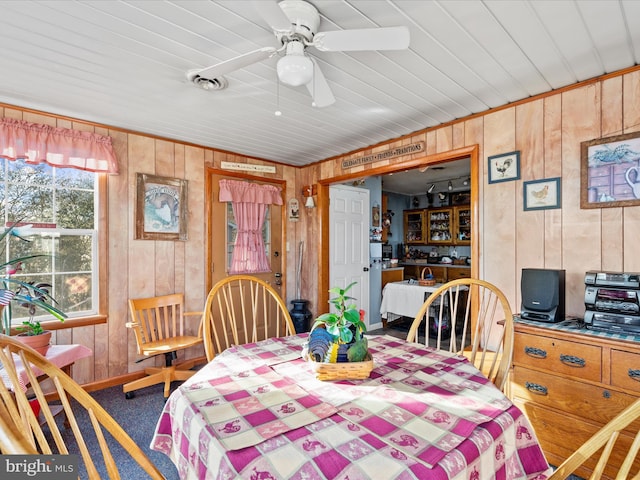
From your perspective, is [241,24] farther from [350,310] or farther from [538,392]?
[538,392]

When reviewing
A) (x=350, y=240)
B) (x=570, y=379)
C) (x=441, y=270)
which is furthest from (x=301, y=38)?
(x=441, y=270)

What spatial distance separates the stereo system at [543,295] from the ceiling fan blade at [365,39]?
5.35ft

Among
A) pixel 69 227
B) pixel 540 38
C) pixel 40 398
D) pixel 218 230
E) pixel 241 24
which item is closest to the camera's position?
pixel 40 398

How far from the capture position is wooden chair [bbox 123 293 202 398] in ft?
9.02

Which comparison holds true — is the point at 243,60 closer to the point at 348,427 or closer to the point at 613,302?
the point at 348,427

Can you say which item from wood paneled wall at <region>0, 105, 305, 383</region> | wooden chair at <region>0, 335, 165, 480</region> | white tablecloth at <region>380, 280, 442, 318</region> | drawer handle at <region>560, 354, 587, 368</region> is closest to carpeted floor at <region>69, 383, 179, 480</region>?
wood paneled wall at <region>0, 105, 305, 383</region>

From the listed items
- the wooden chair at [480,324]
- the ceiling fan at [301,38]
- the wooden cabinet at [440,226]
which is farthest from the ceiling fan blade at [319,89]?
the wooden cabinet at [440,226]

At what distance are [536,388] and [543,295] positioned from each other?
56cm

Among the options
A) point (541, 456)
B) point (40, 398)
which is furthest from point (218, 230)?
point (541, 456)

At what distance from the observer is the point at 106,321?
2990 mm

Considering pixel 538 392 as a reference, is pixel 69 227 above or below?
above

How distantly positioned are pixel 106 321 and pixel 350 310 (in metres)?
2.69

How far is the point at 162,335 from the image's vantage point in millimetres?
3293

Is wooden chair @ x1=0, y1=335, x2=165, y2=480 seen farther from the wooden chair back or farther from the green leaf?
the wooden chair back
